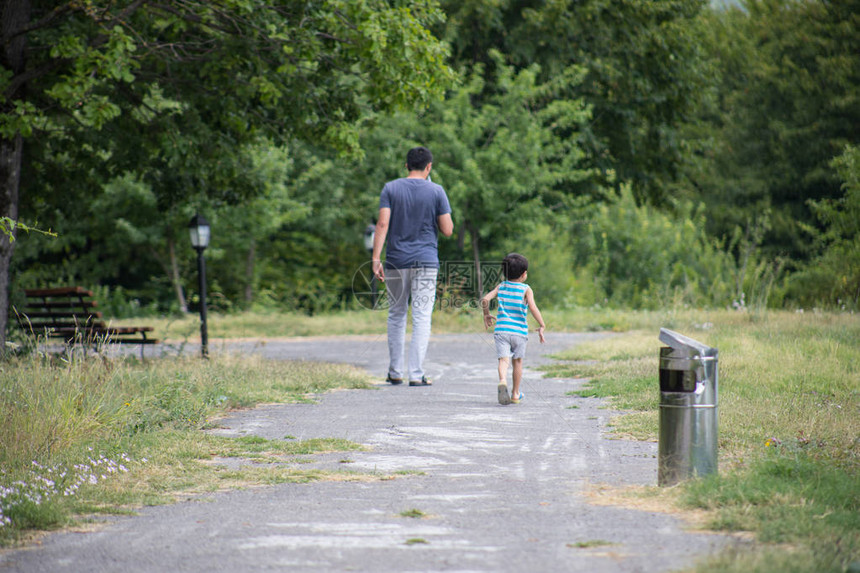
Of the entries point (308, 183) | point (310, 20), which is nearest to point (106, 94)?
point (310, 20)

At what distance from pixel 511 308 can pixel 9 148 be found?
243 inches

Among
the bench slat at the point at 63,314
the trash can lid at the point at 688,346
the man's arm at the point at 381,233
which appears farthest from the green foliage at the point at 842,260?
the trash can lid at the point at 688,346

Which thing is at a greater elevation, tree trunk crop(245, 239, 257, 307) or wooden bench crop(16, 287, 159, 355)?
tree trunk crop(245, 239, 257, 307)

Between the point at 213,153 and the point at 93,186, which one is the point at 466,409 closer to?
the point at 213,153

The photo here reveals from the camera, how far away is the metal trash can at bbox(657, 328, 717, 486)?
4742 millimetres

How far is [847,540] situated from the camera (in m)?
3.69

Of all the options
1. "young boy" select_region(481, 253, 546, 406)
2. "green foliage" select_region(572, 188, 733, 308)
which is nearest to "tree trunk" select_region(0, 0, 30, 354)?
"young boy" select_region(481, 253, 546, 406)

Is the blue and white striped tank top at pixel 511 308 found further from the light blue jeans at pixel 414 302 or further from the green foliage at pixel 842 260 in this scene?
the green foliage at pixel 842 260

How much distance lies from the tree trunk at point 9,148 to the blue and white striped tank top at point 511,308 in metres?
5.59

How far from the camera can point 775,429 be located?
6102 millimetres

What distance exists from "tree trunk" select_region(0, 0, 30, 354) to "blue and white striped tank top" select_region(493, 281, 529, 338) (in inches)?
220

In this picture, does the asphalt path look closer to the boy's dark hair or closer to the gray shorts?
the gray shorts

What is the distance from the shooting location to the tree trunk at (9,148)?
10266mm

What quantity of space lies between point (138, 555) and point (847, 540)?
2.80 meters
